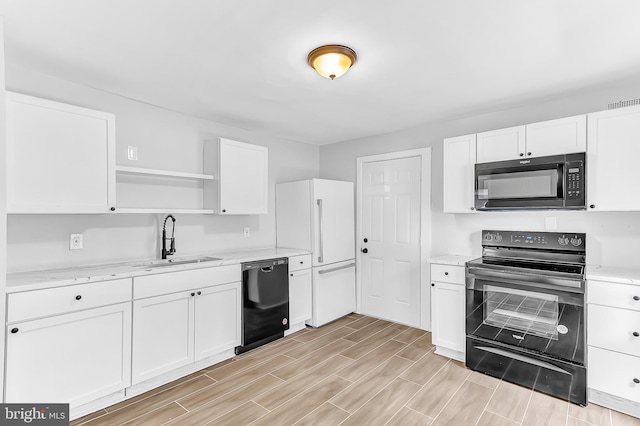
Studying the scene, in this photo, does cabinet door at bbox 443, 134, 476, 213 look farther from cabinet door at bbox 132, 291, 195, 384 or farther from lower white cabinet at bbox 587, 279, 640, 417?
cabinet door at bbox 132, 291, 195, 384

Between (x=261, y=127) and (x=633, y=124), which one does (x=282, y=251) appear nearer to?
(x=261, y=127)

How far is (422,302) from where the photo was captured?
3.85 metres

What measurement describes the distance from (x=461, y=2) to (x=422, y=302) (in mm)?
3081

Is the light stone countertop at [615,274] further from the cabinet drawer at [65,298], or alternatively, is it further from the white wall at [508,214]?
the cabinet drawer at [65,298]

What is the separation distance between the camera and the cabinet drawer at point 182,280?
248 centimetres

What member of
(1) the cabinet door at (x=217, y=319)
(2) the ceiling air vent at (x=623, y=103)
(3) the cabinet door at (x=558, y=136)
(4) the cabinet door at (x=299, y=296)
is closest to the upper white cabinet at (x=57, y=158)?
(1) the cabinet door at (x=217, y=319)

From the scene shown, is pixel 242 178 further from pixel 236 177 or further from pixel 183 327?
pixel 183 327

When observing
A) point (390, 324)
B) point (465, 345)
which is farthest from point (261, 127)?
point (465, 345)

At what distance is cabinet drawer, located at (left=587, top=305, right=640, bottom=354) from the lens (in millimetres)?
2229

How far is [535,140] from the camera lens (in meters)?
2.81

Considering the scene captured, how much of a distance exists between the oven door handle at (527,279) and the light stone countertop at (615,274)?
113mm

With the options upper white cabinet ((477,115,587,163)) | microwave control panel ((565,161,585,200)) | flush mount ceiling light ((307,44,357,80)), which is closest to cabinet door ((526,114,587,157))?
upper white cabinet ((477,115,587,163))

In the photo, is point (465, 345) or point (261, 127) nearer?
point (465, 345)

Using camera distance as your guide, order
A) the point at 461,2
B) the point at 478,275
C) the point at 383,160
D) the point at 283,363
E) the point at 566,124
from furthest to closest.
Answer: the point at 383,160 < the point at 283,363 < the point at 478,275 < the point at 566,124 < the point at 461,2
